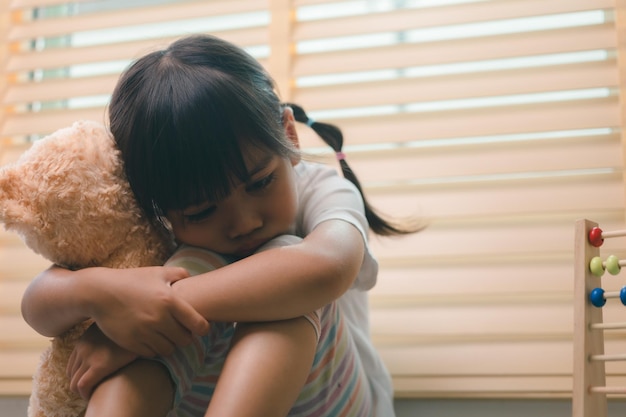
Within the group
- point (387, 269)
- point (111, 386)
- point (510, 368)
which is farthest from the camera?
point (387, 269)

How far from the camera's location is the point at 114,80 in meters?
1.34

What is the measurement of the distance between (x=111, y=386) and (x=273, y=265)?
21 cm

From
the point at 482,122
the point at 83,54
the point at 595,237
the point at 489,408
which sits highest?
the point at 83,54

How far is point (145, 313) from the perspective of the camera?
760mm

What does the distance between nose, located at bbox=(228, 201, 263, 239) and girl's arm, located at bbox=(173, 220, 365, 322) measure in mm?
75

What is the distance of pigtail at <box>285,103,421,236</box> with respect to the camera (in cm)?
109

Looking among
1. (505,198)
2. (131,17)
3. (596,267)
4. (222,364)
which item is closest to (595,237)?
(596,267)

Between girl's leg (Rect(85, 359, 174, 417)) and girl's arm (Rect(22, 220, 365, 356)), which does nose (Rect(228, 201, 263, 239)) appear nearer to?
girl's arm (Rect(22, 220, 365, 356))

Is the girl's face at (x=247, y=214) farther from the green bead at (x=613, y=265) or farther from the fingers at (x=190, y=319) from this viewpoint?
the green bead at (x=613, y=265)

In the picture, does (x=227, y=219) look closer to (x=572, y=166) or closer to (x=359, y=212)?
(x=359, y=212)

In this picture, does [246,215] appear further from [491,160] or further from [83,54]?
[83,54]

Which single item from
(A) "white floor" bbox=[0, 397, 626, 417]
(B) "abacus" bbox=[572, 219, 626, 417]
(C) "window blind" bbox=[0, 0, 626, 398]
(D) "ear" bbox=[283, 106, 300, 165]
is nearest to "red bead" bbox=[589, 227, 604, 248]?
(B) "abacus" bbox=[572, 219, 626, 417]

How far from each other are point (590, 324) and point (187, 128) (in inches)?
21.3

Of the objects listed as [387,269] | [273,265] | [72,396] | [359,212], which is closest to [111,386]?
[72,396]
